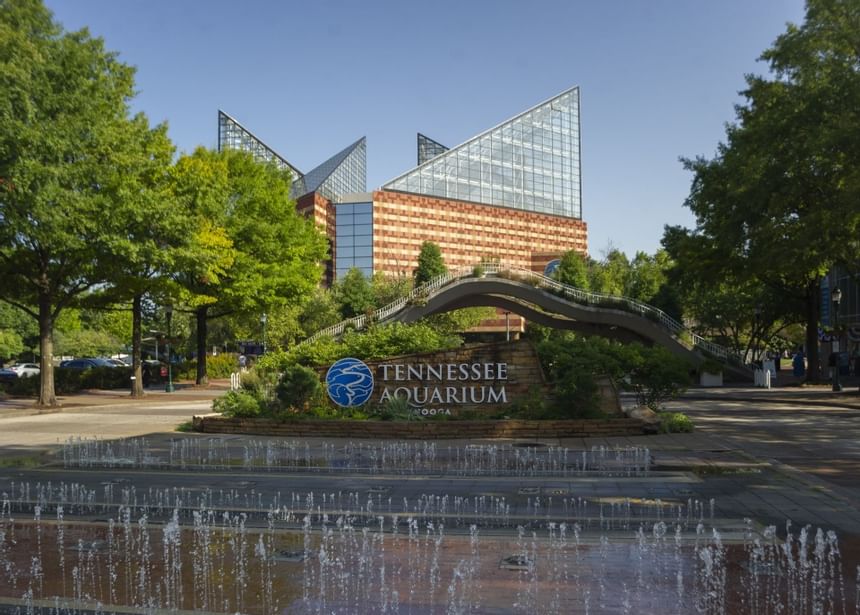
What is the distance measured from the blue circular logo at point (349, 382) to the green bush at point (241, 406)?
1.87 meters

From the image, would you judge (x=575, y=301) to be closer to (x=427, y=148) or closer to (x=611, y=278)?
(x=611, y=278)

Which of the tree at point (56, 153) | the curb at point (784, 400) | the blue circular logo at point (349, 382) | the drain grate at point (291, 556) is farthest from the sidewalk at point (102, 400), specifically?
the curb at point (784, 400)

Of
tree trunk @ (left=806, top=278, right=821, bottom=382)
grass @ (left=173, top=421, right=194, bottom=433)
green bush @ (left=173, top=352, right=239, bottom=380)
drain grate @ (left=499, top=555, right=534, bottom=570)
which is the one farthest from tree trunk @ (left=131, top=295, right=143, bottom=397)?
tree trunk @ (left=806, top=278, right=821, bottom=382)

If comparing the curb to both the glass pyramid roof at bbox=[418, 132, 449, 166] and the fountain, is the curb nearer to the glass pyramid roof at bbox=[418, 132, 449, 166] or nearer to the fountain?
the fountain

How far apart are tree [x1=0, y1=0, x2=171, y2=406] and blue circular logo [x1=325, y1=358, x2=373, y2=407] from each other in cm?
1097

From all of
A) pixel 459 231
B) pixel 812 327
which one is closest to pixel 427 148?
pixel 459 231

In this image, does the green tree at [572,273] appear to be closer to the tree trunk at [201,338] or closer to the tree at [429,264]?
the tree at [429,264]

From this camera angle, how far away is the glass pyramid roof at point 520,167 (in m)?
123

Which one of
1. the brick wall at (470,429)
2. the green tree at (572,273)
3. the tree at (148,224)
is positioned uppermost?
the green tree at (572,273)

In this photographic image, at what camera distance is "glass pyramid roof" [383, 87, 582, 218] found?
123188mm

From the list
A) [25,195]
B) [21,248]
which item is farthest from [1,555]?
[21,248]

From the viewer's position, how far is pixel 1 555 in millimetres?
7285

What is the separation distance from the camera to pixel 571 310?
143 ft

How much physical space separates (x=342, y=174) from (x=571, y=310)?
11118 centimetres
